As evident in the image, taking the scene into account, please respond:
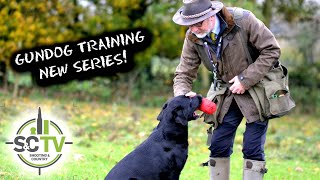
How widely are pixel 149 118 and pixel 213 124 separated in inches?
270

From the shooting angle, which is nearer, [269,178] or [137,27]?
[269,178]

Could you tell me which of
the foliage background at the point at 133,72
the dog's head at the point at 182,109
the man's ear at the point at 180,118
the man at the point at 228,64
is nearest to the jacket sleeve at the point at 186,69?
the man at the point at 228,64

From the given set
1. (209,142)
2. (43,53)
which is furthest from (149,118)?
(209,142)

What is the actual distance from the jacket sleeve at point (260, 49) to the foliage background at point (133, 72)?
4505mm

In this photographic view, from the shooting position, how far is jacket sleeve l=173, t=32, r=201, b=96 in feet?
17.4

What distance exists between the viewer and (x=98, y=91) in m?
14.4

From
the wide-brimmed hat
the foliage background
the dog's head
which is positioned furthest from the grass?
the wide-brimmed hat

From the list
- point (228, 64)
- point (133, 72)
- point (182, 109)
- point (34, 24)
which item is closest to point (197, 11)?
point (228, 64)

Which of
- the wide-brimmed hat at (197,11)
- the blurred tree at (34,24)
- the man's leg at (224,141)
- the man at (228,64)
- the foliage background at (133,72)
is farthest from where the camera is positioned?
the blurred tree at (34,24)

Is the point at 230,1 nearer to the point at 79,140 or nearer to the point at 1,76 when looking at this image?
the point at 79,140

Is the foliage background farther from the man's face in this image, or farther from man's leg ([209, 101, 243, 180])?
the man's face

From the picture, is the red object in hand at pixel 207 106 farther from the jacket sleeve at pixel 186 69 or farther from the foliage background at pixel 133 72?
the foliage background at pixel 133 72

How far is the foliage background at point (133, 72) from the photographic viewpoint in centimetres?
1065

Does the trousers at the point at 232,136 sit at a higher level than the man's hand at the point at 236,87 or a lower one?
lower
